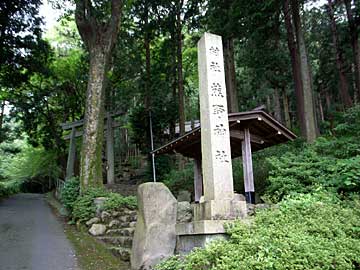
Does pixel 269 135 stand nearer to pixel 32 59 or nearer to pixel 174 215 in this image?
pixel 174 215

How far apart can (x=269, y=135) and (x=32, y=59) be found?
1368 centimetres

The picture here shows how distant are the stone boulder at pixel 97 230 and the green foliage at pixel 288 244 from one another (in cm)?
356

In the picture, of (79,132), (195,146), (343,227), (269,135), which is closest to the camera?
(343,227)

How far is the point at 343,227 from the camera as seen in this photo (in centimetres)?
514

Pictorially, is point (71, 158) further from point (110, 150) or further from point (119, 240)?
point (119, 240)

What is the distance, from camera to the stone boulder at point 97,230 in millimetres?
8186

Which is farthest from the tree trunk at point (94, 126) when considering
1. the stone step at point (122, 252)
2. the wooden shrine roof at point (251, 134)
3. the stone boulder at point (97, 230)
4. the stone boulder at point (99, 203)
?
the stone step at point (122, 252)

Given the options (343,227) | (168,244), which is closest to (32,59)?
(168,244)

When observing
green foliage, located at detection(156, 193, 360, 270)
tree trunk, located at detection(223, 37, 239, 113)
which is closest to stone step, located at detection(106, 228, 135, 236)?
green foliage, located at detection(156, 193, 360, 270)

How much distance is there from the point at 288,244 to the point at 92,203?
653 cm

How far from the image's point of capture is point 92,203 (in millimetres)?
9539

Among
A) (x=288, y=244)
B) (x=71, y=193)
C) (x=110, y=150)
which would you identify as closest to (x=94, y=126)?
(x=71, y=193)

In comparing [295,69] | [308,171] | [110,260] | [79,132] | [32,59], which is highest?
[32,59]

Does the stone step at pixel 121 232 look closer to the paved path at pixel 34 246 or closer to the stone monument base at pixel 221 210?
the paved path at pixel 34 246
